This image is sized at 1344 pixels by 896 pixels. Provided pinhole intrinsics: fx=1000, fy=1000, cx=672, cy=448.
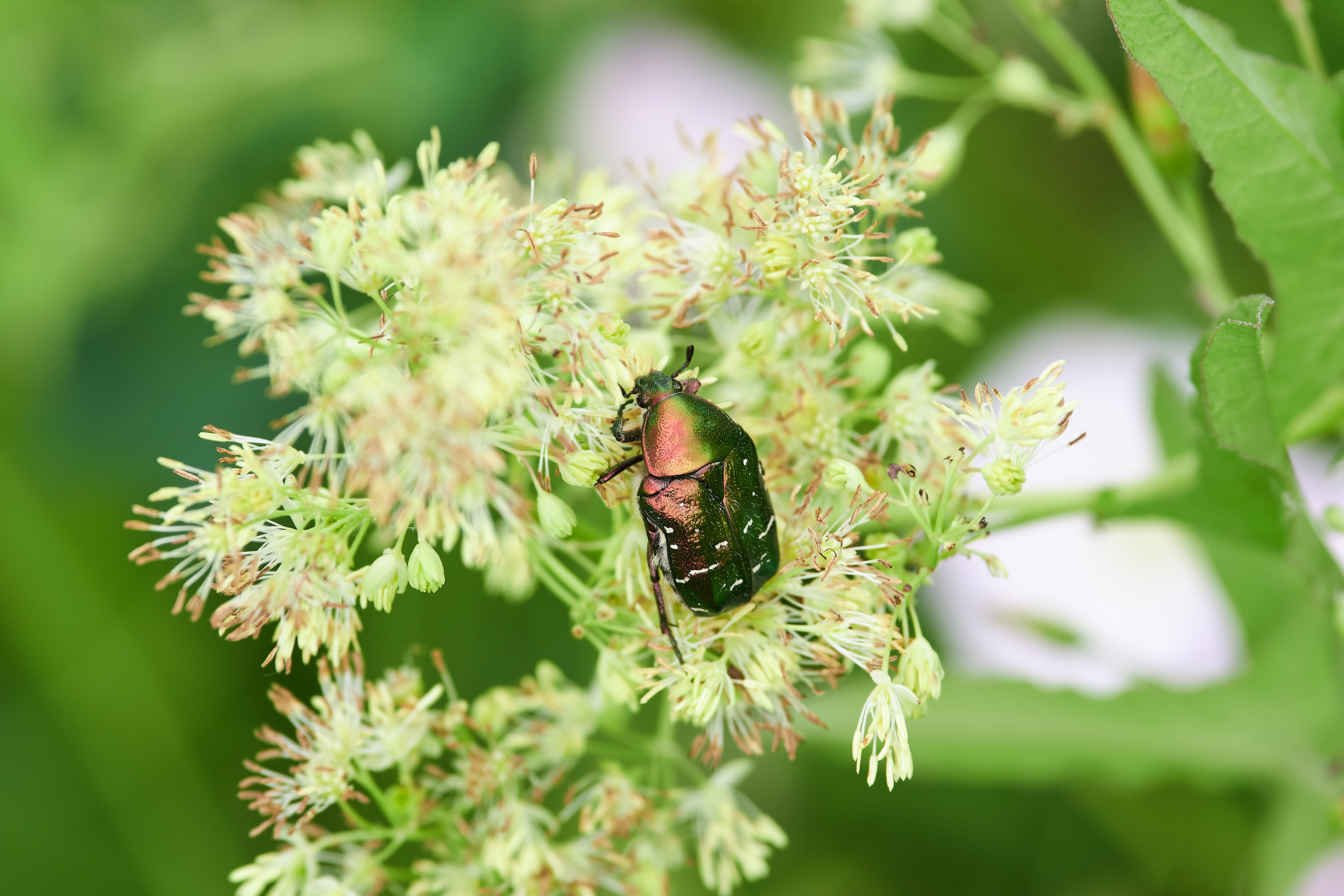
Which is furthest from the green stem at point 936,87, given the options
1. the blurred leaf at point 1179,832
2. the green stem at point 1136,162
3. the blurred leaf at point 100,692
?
the blurred leaf at point 100,692

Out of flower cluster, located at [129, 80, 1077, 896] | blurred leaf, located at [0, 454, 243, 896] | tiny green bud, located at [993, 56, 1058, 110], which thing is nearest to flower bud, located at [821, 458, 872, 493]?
flower cluster, located at [129, 80, 1077, 896]

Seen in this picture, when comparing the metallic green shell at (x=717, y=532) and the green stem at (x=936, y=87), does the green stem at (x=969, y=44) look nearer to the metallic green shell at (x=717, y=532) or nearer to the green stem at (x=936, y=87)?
the green stem at (x=936, y=87)

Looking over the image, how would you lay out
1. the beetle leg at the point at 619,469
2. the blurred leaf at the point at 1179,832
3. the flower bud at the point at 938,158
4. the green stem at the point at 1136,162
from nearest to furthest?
1. the beetle leg at the point at 619,469
2. the flower bud at the point at 938,158
3. the green stem at the point at 1136,162
4. the blurred leaf at the point at 1179,832

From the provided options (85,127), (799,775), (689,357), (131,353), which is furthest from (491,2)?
(799,775)

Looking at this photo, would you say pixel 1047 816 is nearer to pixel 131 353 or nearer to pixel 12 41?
pixel 131 353

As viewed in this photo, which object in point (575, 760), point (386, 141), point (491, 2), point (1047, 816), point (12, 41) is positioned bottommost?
point (1047, 816)

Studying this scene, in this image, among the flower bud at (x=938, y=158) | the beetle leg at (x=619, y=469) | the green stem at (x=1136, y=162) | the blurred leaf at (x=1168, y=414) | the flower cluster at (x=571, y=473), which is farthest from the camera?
the blurred leaf at (x=1168, y=414)
